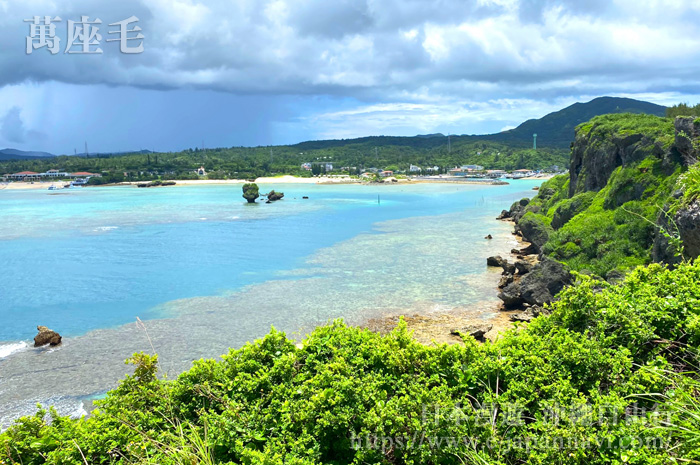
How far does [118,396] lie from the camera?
6.88m

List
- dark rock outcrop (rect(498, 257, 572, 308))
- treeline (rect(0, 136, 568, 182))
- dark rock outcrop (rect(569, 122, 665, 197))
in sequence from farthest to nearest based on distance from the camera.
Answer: treeline (rect(0, 136, 568, 182)), dark rock outcrop (rect(569, 122, 665, 197)), dark rock outcrop (rect(498, 257, 572, 308))

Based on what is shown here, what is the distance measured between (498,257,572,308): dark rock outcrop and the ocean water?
6.04 feet

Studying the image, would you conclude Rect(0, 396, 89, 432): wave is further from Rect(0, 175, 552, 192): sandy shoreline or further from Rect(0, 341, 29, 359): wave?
Rect(0, 175, 552, 192): sandy shoreline

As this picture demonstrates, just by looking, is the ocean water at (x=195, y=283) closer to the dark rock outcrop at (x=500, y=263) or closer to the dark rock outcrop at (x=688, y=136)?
the dark rock outcrop at (x=500, y=263)

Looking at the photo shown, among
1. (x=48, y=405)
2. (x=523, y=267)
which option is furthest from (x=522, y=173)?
(x=48, y=405)

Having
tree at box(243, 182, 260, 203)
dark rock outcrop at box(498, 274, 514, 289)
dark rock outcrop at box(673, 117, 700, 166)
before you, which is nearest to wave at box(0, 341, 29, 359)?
dark rock outcrop at box(498, 274, 514, 289)

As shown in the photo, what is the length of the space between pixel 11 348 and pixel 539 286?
21997mm

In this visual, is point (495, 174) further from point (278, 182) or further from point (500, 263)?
point (500, 263)

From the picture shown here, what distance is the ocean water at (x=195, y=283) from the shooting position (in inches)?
678

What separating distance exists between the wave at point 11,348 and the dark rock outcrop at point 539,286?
66.3 ft

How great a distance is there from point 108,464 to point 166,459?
1.10 metres

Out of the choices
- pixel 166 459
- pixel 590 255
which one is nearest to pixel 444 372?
pixel 166 459

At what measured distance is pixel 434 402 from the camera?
5621mm

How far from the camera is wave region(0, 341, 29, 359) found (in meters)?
17.9
